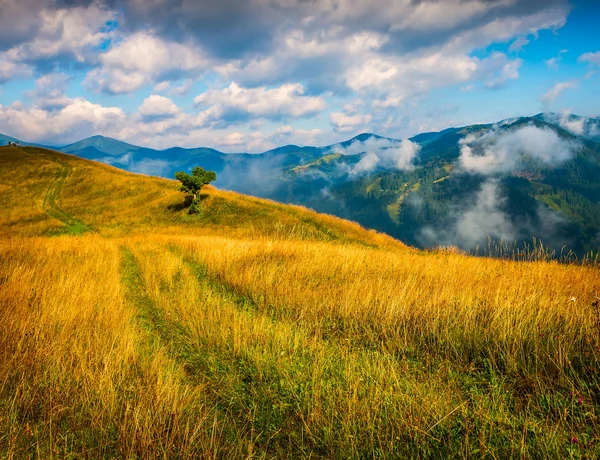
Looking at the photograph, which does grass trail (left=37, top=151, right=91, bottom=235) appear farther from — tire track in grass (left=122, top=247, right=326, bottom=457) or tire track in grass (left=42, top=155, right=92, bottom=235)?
tire track in grass (left=122, top=247, right=326, bottom=457)

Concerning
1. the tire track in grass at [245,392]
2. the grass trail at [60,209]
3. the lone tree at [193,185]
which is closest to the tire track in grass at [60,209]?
the grass trail at [60,209]

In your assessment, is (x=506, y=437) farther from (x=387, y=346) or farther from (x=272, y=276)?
(x=272, y=276)

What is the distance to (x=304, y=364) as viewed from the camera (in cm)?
424

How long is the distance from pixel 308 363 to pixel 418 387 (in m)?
1.44

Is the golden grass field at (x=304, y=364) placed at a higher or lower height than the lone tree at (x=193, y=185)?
lower

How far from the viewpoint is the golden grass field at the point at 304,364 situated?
295 cm

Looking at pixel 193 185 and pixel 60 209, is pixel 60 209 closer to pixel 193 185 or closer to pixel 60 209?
pixel 60 209

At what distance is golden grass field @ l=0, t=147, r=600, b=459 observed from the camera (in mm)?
2951

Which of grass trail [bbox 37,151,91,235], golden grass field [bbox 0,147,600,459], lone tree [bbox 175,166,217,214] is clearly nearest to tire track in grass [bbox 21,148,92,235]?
grass trail [bbox 37,151,91,235]

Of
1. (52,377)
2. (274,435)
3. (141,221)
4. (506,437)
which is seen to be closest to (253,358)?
(274,435)

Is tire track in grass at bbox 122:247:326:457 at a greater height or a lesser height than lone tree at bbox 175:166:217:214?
lesser

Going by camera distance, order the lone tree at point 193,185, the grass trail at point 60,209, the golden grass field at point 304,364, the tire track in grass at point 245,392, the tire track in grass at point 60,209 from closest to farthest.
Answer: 1. the golden grass field at point 304,364
2. the tire track in grass at point 245,392
3. the tire track in grass at point 60,209
4. the grass trail at point 60,209
5. the lone tree at point 193,185

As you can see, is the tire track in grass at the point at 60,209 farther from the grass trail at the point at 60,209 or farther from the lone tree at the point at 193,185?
the lone tree at the point at 193,185

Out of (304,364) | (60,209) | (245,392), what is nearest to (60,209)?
(60,209)
